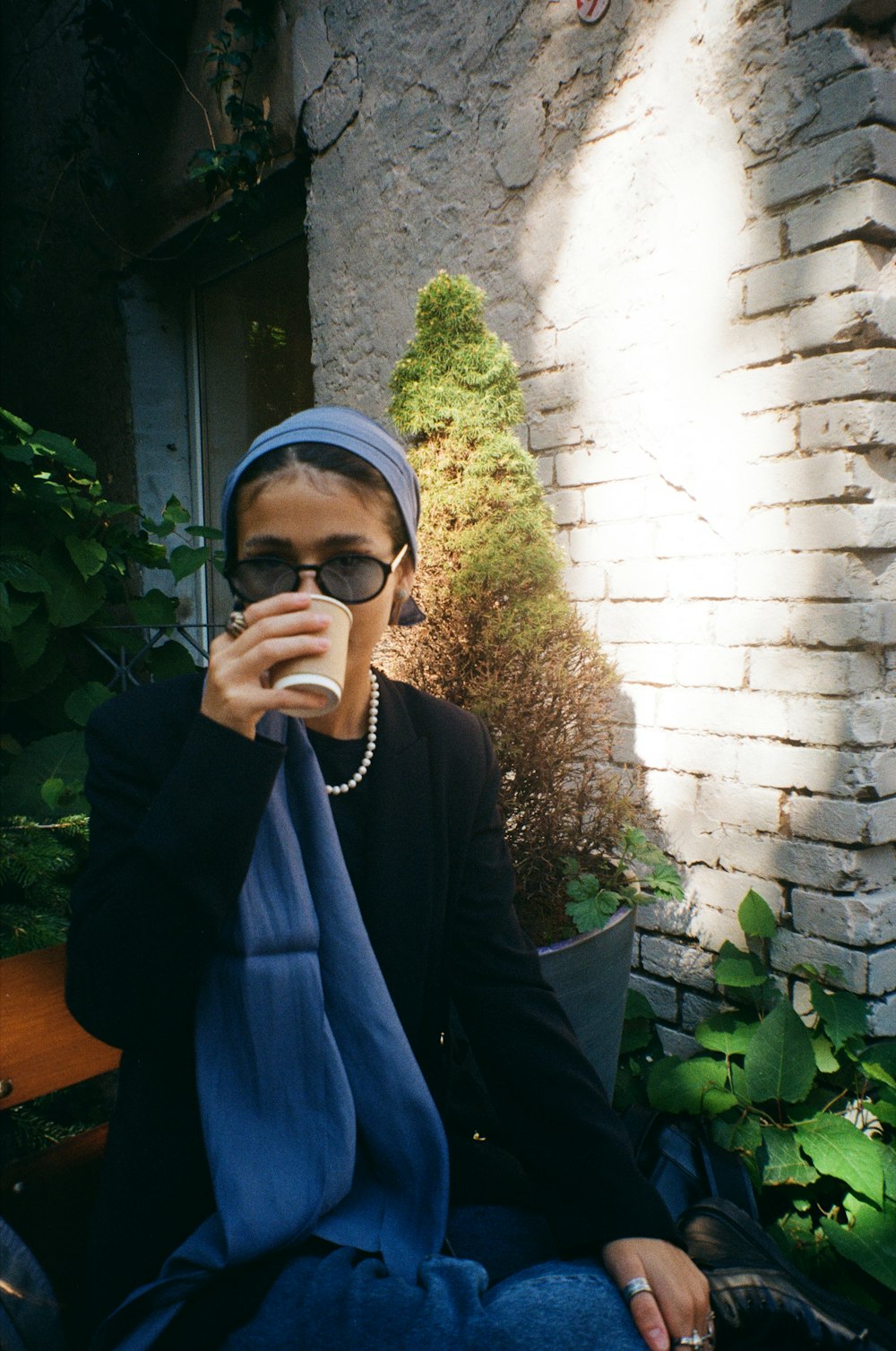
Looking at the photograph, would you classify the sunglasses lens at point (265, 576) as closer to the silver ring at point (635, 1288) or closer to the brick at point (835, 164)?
the silver ring at point (635, 1288)

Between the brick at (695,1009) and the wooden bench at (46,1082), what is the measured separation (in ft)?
5.54

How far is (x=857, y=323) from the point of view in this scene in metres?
2.13

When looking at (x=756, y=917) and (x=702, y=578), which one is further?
(x=702, y=578)

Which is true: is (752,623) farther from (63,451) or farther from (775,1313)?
(63,451)

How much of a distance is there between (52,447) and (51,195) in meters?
3.65

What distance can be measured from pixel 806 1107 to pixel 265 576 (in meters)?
1.93

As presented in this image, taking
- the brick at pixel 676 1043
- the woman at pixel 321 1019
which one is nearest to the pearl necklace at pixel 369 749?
the woman at pixel 321 1019

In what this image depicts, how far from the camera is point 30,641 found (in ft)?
8.35

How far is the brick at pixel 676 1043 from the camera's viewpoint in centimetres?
254

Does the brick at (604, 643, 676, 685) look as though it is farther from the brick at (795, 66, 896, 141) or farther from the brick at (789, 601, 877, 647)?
the brick at (795, 66, 896, 141)

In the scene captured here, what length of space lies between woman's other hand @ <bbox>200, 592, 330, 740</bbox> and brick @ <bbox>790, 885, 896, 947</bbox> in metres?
1.75

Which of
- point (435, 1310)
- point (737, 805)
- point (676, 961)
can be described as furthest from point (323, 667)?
point (676, 961)

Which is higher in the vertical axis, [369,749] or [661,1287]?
[369,749]

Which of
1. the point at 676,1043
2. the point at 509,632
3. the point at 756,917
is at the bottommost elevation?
the point at 676,1043
